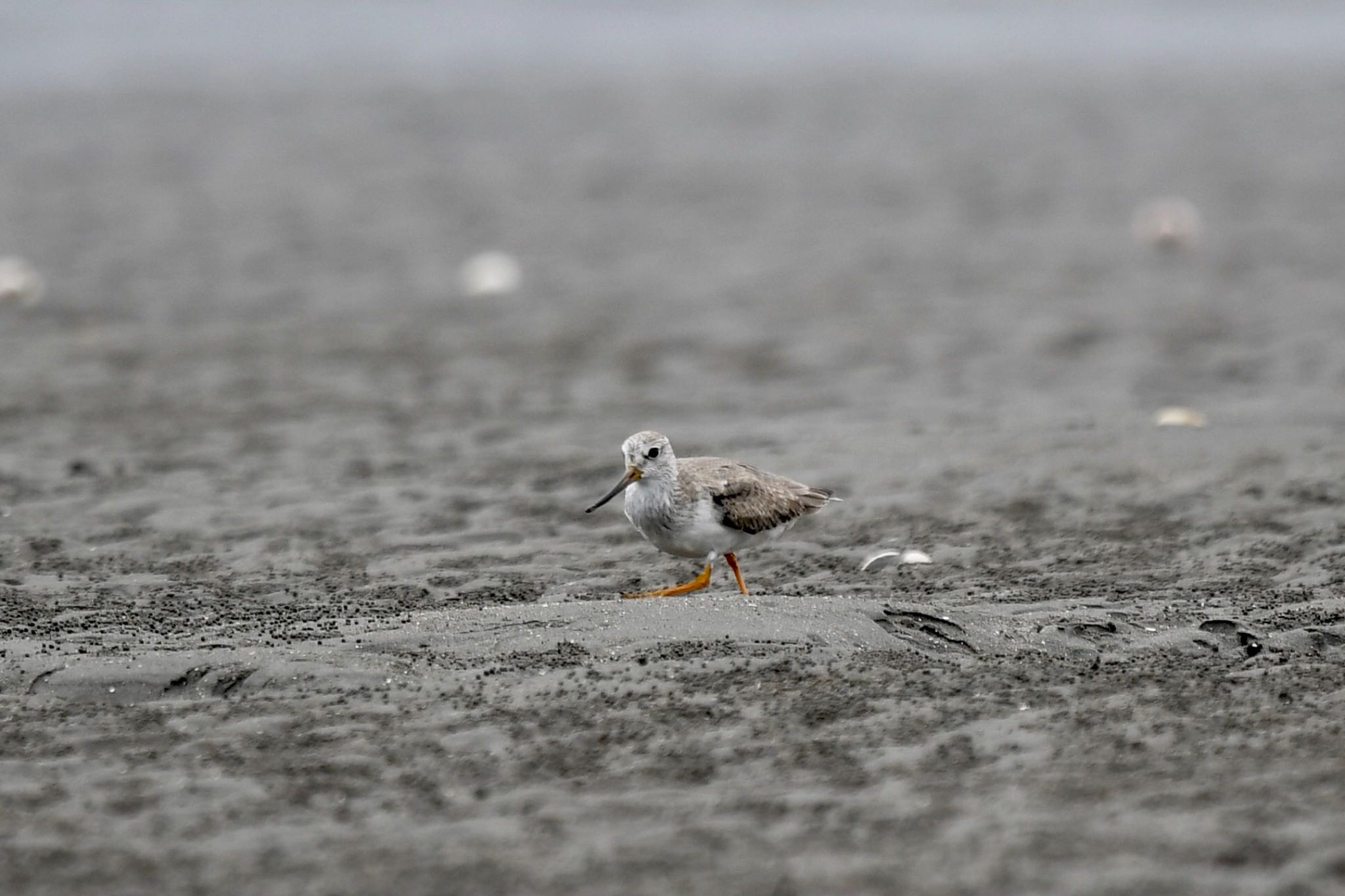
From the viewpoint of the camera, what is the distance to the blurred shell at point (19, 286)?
14.6 m

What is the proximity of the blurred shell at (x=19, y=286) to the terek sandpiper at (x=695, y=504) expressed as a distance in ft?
30.5

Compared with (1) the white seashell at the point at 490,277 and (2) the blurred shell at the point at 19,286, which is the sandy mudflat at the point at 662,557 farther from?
(2) the blurred shell at the point at 19,286

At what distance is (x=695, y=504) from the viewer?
22.7ft

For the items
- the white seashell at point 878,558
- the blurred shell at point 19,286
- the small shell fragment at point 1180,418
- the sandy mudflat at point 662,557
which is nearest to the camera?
the sandy mudflat at point 662,557

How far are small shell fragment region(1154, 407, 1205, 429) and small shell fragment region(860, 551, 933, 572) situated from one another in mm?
2889

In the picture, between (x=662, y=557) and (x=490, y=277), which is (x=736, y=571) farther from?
(x=490, y=277)

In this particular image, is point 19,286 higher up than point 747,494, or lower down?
higher up

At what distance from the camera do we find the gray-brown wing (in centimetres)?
705

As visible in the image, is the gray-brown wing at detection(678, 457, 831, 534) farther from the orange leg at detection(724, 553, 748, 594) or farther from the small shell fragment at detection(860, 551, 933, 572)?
the small shell fragment at detection(860, 551, 933, 572)

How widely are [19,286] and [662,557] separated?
8870 mm

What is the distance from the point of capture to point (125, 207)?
61.1ft

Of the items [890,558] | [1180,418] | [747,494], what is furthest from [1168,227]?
[747,494]

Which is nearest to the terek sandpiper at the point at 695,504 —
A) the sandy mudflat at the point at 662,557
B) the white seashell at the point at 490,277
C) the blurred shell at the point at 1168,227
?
the sandy mudflat at the point at 662,557

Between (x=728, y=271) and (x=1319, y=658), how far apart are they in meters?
10.3
